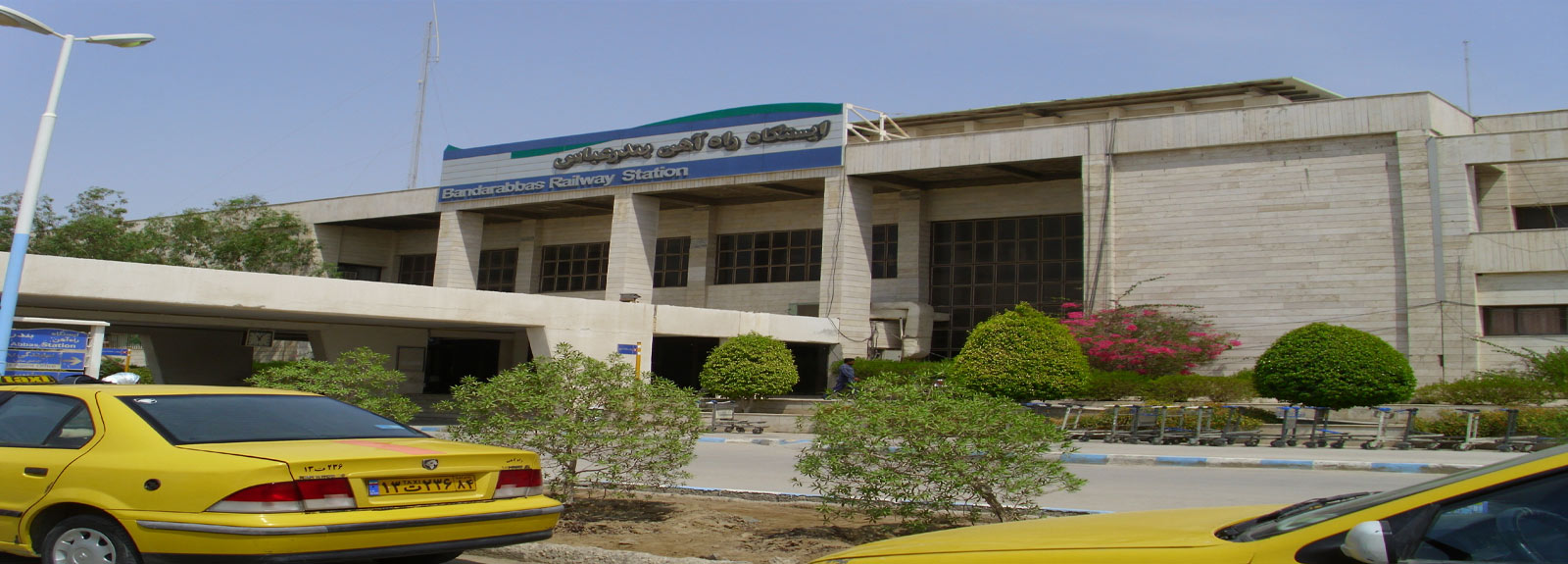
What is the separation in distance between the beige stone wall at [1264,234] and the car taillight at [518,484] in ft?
80.9

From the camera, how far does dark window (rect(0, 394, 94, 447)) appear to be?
548cm

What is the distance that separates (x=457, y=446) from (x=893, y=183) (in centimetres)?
2962

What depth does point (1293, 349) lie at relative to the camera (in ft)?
69.1

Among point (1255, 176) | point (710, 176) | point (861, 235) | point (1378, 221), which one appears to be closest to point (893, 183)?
point (861, 235)

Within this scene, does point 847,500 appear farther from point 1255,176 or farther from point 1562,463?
point 1255,176

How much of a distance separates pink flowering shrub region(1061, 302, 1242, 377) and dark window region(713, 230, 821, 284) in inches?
458

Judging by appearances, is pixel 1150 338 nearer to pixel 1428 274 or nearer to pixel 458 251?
pixel 1428 274

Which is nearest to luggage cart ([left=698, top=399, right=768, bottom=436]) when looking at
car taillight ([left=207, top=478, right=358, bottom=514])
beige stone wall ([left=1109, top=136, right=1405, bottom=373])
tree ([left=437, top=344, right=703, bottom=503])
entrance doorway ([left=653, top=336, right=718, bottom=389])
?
beige stone wall ([left=1109, top=136, right=1405, bottom=373])

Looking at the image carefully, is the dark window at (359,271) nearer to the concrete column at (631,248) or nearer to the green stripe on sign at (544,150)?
the green stripe on sign at (544,150)

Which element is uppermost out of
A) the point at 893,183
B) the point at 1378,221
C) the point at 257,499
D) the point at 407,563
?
the point at 893,183

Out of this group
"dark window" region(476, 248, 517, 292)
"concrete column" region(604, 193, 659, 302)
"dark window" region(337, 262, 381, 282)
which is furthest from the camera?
"dark window" region(337, 262, 381, 282)

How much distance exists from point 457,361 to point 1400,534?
37.1 metres

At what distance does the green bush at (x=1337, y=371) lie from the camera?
2028 cm

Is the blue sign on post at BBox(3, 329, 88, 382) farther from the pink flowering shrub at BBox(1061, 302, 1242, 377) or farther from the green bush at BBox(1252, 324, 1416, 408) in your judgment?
the pink flowering shrub at BBox(1061, 302, 1242, 377)
